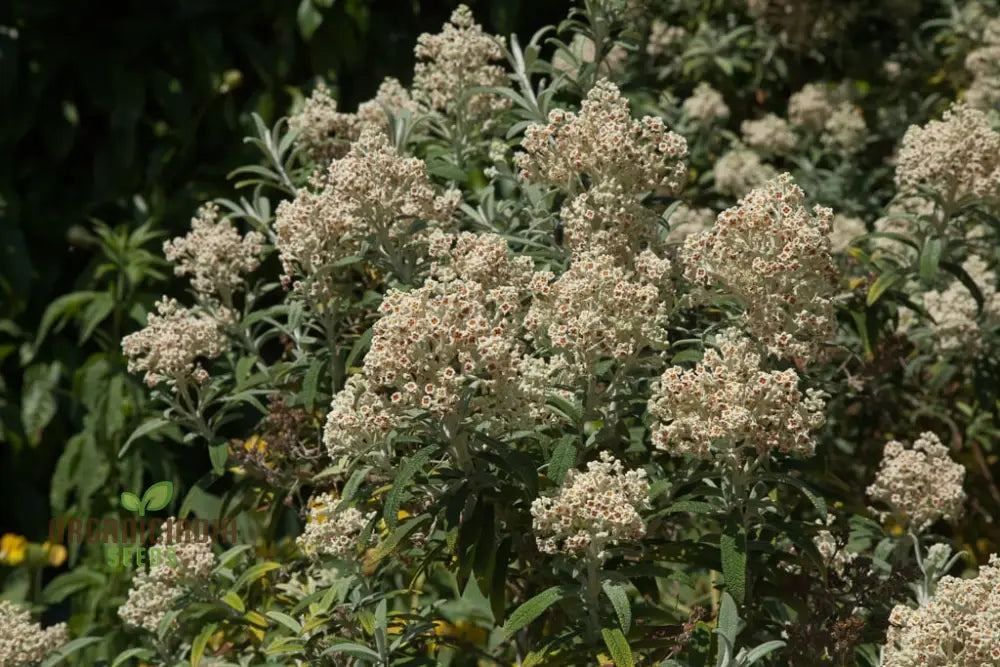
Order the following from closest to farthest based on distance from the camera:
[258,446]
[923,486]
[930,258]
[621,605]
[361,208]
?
[621,605] → [361,208] → [923,486] → [930,258] → [258,446]

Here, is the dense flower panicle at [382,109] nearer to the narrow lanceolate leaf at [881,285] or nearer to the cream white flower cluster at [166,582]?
the cream white flower cluster at [166,582]

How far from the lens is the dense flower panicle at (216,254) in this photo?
3688 mm

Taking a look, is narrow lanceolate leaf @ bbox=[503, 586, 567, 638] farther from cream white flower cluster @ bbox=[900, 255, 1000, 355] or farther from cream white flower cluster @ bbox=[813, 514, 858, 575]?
cream white flower cluster @ bbox=[900, 255, 1000, 355]

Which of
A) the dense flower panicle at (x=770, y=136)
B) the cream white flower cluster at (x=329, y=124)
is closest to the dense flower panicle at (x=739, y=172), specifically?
the dense flower panicle at (x=770, y=136)

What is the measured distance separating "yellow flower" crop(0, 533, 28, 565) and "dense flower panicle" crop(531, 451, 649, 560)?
430cm

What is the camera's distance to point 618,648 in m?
2.79

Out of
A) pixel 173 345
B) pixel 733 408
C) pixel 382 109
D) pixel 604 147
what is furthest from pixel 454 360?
pixel 382 109

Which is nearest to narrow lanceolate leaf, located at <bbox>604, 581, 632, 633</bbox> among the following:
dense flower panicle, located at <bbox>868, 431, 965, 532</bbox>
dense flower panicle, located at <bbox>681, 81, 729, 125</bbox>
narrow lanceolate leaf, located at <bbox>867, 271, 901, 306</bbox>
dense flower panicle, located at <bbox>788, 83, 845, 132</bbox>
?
dense flower panicle, located at <bbox>868, 431, 965, 532</bbox>

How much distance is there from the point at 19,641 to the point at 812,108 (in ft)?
13.0

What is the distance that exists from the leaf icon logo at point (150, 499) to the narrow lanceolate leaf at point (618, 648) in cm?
179

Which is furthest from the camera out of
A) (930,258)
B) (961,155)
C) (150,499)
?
(150,499)

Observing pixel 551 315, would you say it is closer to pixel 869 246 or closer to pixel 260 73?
pixel 869 246

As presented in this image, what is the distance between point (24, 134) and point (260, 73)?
4.21ft

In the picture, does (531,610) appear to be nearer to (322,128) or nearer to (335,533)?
(335,533)
